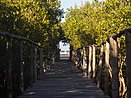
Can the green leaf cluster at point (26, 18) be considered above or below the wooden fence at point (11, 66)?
above

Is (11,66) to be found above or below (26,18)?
below

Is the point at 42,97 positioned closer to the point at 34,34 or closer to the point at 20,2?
the point at 34,34

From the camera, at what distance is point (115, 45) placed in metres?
6.49

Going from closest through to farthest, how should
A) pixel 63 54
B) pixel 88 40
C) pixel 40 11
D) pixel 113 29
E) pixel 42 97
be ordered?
pixel 42 97
pixel 113 29
pixel 40 11
pixel 88 40
pixel 63 54

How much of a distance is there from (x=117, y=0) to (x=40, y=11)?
509 centimetres

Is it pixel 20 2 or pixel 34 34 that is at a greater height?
pixel 20 2

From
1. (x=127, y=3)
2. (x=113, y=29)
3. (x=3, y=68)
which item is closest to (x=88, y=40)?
(x=127, y=3)

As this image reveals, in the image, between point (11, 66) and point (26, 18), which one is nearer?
point (11, 66)

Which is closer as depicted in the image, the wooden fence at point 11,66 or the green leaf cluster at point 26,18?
the wooden fence at point 11,66

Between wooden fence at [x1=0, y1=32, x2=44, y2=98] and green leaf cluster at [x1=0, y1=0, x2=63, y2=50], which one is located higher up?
green leaf cluster at [x1=0, y1=0, x2=63, y2=50]

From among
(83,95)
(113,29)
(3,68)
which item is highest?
(113,29)

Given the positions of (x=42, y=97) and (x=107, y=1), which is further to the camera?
(x=107, y=1)

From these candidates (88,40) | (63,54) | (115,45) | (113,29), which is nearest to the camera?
(115,45)

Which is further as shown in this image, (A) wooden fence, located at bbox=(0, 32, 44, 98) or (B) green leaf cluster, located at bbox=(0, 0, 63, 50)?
(B) green leaf cluster, located at bbox=(0, 0, 63, 50)
